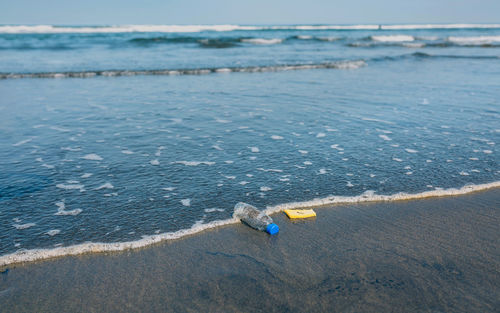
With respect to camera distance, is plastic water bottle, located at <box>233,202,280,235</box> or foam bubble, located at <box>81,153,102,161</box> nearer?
plastic water bottle, located at <box>233,202,280,235</box>

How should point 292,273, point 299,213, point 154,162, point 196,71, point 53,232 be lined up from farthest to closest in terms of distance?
point 196,71 < point 154,162 < point 299,213 < point 53,232 < point 292,273

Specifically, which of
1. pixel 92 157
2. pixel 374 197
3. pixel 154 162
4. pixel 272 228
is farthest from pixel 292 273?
pixel 92 157

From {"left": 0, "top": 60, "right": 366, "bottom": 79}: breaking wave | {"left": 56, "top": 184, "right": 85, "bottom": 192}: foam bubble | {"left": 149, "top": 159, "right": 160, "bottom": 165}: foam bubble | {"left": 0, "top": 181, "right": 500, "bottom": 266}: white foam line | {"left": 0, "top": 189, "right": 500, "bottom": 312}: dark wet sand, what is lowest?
{"left": 0, "top": 189, "right": 500, "bottom": 312}: dark wet sand

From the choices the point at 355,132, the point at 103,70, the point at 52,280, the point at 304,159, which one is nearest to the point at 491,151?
the point at 355,132

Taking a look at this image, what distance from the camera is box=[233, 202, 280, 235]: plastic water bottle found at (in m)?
4.93

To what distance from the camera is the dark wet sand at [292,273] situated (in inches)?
145

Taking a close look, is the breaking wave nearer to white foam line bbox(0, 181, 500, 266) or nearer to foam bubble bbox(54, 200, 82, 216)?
foam bubble bbox(54, 200, 82, 216)

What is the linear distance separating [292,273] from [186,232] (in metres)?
1.65

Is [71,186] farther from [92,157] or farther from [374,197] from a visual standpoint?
[374,197]

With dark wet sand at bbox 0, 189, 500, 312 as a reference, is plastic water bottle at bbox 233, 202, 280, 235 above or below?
above

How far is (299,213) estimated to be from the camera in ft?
17.7

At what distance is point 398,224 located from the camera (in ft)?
17.2

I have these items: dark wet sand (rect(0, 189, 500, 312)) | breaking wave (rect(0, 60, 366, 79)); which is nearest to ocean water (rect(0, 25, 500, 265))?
dark wet sand (rect(0, 189, 500, 312))

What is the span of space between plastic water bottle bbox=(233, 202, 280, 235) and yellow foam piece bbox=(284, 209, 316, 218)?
38cm
